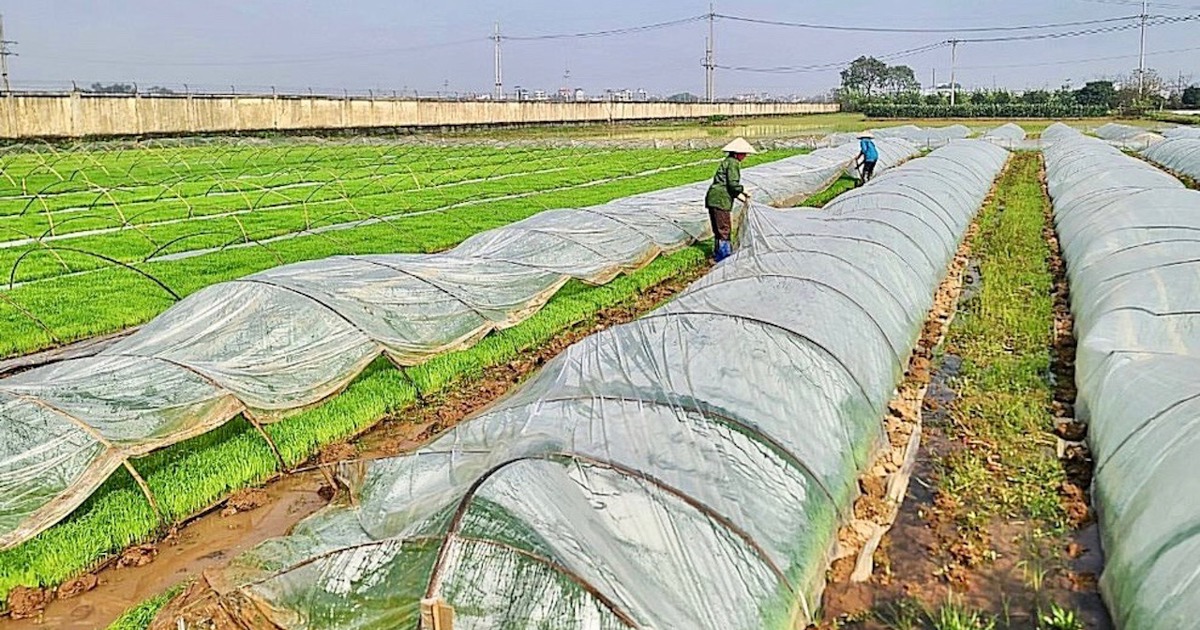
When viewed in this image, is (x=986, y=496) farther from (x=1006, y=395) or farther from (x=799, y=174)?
(x=799, y=174)

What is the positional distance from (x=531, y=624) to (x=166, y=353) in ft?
14.4

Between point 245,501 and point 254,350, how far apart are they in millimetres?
1406

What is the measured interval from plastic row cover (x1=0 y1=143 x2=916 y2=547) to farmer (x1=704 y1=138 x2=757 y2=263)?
83.7 inches

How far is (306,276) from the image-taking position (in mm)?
8156

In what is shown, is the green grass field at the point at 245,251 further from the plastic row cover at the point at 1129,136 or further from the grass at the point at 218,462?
the plastic row cover at the point at 1129,136

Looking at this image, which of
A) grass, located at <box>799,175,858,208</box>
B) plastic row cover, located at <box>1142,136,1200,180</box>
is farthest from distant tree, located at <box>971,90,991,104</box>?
grass, located at <box>799,175,858,208</box>

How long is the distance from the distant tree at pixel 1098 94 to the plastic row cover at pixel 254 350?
78908mm

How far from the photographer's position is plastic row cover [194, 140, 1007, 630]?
362cm

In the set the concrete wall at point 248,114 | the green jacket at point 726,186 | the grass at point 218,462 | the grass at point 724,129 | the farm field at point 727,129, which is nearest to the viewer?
the grass at point 218,462

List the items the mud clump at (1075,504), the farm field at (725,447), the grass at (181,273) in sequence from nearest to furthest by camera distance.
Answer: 1. the farm field at (725,447)
2. the mud clump at (1075,504)
3. the grass at (181,273)

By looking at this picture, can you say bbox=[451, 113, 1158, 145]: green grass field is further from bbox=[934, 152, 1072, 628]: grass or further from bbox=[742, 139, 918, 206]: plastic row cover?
bbox=[934, 152, 1072, 628]: grass

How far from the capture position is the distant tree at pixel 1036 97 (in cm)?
7075

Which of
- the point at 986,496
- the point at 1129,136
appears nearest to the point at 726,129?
the point at 1129,136

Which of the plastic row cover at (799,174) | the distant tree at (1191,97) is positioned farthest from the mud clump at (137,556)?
the distant tree at (1191,97)
